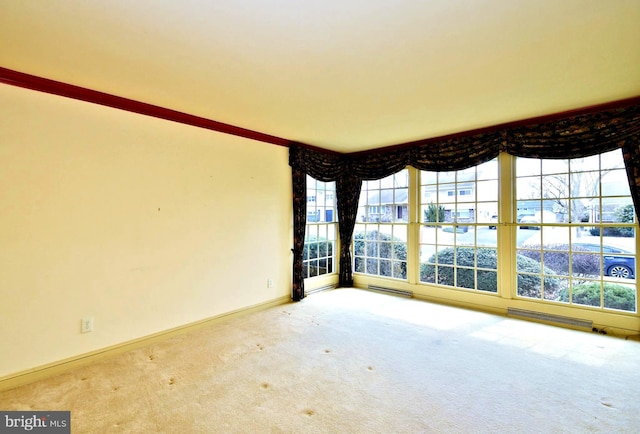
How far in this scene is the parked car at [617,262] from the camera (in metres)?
3.24

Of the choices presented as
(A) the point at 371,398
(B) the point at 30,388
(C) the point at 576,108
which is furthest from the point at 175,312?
(C) the point at 576,108

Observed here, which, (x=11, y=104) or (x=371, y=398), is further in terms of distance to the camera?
(x=11, y=104)

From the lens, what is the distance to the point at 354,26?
5.93ft

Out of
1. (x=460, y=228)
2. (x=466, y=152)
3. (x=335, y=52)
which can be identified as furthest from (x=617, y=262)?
(x=335, y=52)

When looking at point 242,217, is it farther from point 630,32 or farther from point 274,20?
point 630,32

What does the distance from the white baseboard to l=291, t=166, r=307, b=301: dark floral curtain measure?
3.23 ft

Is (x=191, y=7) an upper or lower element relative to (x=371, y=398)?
upper

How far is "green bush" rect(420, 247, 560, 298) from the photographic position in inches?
148

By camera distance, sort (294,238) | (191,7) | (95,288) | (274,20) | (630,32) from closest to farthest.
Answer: (191,7), (274,20), (630,32), (95,288), (294,238)

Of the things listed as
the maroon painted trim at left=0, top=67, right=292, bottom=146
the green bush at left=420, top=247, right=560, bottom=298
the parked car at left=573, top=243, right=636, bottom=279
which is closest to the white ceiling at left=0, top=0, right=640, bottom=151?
the maroon painted trim at left=0, top=67, right=292, bottom=146

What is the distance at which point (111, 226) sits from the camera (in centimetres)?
284

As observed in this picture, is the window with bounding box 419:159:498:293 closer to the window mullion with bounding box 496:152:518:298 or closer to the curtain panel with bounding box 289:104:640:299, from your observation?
the window mullion with bounding box 496:152:518:298

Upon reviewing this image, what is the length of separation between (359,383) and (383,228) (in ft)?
10.3

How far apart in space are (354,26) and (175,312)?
10.4ft
